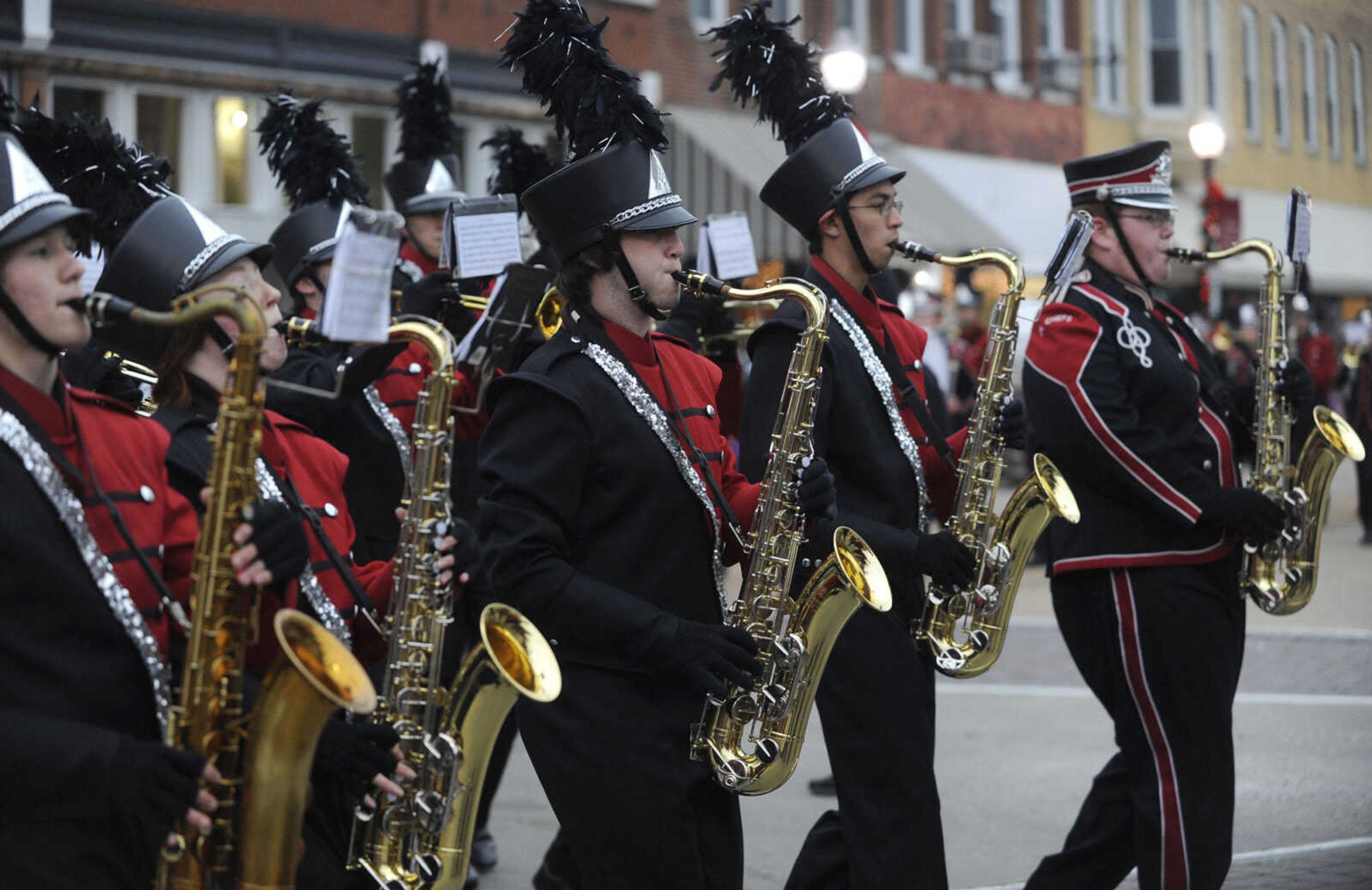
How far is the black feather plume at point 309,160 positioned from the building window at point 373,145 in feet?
38.4

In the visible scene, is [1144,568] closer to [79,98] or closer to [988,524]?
[988,524]

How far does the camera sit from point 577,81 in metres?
4.77

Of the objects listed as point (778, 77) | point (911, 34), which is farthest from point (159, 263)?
point (911, 34)

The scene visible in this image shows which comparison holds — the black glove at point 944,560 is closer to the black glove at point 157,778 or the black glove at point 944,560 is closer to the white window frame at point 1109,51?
the black glove at point 157,778

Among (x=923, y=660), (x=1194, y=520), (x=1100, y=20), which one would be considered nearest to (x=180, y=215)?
(x=923, y=660)

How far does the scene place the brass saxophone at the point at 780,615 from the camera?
452 cm

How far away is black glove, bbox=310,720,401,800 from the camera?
11.9 feet

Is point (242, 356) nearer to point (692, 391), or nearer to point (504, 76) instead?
point (692, 391)

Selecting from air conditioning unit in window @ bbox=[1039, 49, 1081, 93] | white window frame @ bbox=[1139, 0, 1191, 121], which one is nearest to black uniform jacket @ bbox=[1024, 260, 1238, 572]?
air conditioning unit in window @ bbox=[1039, 49, 1081, 93]

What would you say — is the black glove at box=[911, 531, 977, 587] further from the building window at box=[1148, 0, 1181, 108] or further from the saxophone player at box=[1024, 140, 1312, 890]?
the building window at box=[1148, 0, 1181, 108]

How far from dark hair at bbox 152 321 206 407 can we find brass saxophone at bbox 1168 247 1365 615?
347cm

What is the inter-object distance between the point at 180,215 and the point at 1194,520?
10.3 feet

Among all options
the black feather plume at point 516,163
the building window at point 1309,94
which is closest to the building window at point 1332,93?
the building window at point 1309,94

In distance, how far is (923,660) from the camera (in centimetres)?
546
